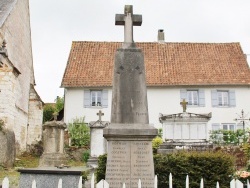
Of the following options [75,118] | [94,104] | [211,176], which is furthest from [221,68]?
[211,176]

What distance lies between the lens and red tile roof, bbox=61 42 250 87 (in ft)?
79.9

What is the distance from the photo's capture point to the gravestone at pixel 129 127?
5.96 m

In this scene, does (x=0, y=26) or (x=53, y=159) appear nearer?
(x=53, y=159)

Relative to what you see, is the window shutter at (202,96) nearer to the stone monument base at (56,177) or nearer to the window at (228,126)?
the window at (228,126)

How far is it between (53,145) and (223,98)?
554 inches

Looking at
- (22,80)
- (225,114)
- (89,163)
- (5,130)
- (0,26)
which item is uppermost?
(0,26)

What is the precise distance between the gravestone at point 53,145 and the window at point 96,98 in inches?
367

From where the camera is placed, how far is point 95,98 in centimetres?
2473

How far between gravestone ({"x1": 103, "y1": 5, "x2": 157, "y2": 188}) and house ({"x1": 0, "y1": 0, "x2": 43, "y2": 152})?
10034 mm

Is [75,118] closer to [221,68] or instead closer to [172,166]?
[221,68]

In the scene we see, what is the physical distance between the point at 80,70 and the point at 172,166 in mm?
17246

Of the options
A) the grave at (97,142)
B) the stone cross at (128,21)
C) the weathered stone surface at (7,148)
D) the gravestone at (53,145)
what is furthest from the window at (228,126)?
the stone cross at (128,21)

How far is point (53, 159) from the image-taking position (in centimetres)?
1446

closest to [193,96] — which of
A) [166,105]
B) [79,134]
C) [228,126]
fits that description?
[166,105]
